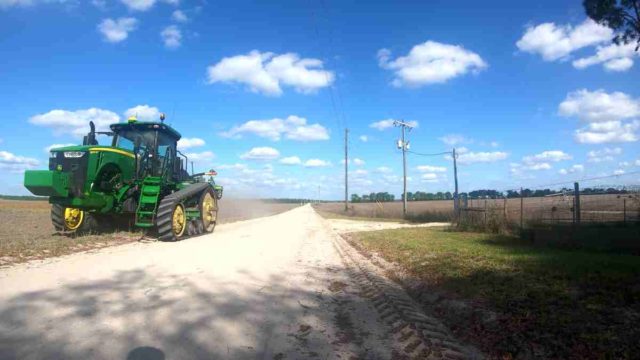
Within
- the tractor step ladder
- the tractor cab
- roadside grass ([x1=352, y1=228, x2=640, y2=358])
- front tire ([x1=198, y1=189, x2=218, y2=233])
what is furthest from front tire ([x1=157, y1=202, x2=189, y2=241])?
roadside grass ([x1=352, y1=228, x2=640, y2=358])

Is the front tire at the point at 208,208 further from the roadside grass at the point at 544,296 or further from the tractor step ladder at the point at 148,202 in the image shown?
the roadside grass at the point at 544,296

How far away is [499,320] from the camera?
→ 226 inches

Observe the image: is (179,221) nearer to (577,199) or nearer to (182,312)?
(182,312)

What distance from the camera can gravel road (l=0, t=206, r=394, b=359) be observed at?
4.59 m

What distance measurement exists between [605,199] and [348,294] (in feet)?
55.5

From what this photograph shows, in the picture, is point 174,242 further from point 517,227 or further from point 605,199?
point 605,199

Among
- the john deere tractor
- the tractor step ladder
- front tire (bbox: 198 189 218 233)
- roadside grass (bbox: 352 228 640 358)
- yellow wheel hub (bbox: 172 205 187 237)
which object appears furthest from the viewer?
front tire (bbox: 198 189 218 233)

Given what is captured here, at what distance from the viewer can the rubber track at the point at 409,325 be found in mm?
4810

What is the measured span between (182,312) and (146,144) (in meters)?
11.2

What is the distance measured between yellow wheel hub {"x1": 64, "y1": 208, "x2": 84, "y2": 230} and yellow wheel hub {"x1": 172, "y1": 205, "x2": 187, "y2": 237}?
2810mm

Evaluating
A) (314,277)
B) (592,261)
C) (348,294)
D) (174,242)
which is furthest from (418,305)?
(174,242)

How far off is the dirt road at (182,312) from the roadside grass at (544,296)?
1.38 meters

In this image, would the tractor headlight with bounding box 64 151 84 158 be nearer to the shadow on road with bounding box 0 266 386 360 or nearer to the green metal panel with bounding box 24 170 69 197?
the green metal panel with bounding box 24 170 69 197

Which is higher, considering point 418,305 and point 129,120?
point 129,120
